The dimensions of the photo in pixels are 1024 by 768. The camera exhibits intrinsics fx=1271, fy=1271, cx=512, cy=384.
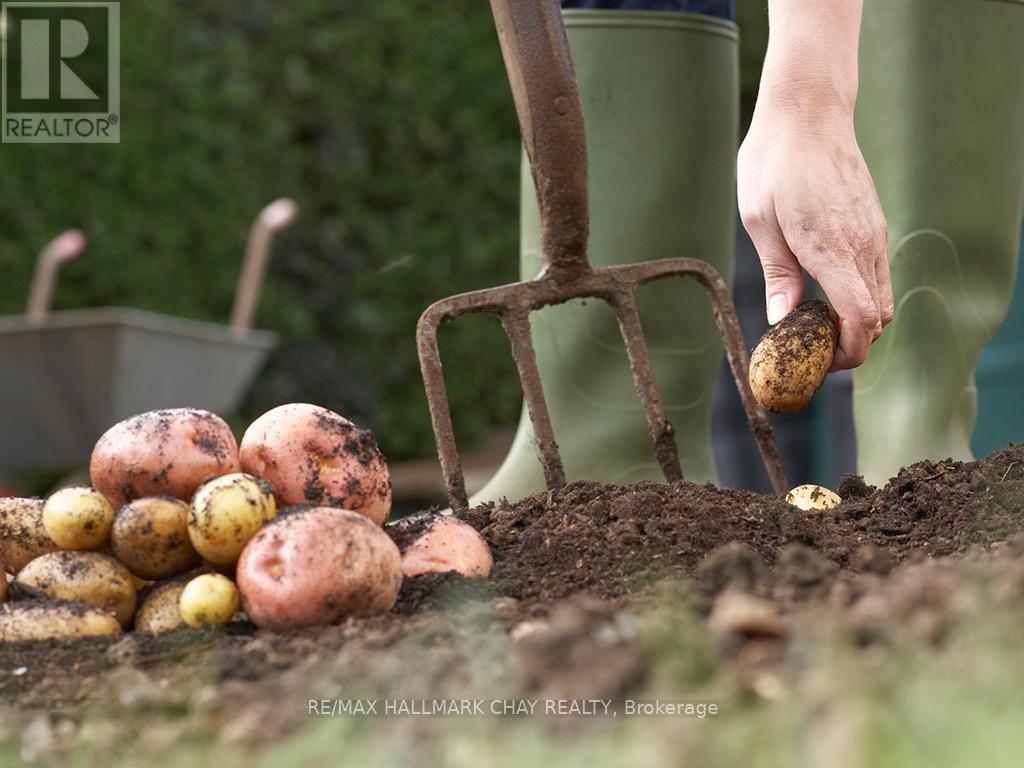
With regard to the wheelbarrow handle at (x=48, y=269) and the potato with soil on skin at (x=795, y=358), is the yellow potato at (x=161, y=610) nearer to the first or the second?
the potato with soil on skin at (x=795, y=358)

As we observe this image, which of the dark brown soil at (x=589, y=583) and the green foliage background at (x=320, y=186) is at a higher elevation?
the green foliage background at (x=320, y=186)

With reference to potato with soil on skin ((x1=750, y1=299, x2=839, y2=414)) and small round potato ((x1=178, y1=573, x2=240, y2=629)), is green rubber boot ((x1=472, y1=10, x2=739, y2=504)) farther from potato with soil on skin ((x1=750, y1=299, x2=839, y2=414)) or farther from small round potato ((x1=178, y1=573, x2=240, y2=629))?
small round potato ((x1=178, y1=573, x2=240, y2=629))

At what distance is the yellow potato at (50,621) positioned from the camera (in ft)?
4.44

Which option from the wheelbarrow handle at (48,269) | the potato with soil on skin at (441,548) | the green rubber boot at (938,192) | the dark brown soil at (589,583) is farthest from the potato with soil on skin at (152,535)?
the wheelbarrow handle at (48,269)

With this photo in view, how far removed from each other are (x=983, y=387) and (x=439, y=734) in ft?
12.4

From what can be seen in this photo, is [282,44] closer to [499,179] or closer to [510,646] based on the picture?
[499,179]

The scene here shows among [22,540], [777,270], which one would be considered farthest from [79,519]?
[777,270]

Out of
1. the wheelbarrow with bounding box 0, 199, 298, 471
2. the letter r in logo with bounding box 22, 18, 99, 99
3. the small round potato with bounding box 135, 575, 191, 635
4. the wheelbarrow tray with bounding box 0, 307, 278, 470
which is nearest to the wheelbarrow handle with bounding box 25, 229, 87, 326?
the wheelbarrow with bounding box 0, 199, 298, 471

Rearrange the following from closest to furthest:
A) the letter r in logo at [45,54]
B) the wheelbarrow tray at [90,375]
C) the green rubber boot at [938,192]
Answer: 1. the green rubber boot at [938,192]
2. the wheelbarrow tray at [90,375]
3. the letter r in logo at [45,54]

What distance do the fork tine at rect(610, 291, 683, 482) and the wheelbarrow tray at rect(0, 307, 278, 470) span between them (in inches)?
79.8

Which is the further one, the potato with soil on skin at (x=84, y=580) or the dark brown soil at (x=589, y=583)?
the potato with soil on skin at (x=84, y=580)

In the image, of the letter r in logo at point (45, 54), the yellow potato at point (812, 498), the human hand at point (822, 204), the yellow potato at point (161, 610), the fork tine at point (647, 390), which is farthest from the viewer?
the letter r in logo at point (45, 54)

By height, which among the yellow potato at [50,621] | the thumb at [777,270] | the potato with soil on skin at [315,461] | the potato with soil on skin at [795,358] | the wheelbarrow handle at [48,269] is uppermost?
the wheelbarrow handle at [48,269]

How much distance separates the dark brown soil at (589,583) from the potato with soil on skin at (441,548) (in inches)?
1.5
